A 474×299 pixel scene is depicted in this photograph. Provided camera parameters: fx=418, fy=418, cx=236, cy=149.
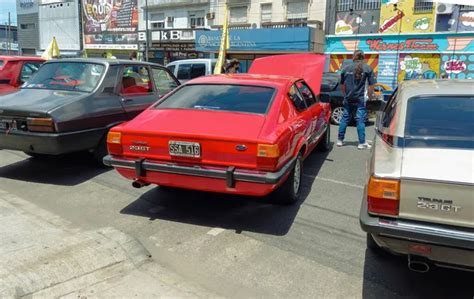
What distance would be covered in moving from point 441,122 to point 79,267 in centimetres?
302

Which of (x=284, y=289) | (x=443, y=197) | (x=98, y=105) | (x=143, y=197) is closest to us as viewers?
(x=443, y=197)

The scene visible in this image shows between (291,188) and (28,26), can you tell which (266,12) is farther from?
(28,26)

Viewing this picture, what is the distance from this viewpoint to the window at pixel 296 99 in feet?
16.6

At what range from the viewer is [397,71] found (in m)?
19.8

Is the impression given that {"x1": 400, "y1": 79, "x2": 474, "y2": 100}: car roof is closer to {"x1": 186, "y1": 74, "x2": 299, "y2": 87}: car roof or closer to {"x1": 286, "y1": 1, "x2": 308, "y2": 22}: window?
{"x1": 186, "y1": 74, "x2": 299, "y2": 87}: car roof

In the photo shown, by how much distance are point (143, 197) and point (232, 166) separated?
5.31ft

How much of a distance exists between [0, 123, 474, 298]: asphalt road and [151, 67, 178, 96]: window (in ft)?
6.07

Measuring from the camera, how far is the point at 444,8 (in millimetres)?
18453

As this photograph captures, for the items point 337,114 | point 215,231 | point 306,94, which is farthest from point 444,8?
point 215,231

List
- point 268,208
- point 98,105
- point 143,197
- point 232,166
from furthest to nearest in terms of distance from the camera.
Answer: point 98,105, point 143,197, point 268,208, point 232,166

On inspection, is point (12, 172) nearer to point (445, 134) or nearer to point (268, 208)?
point (268, 208)

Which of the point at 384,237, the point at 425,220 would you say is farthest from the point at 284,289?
the point at 425,220

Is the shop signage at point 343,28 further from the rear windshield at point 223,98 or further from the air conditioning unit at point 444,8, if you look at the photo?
the rear windshield at point 223,98

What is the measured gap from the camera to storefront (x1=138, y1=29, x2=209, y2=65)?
91.9 feet
